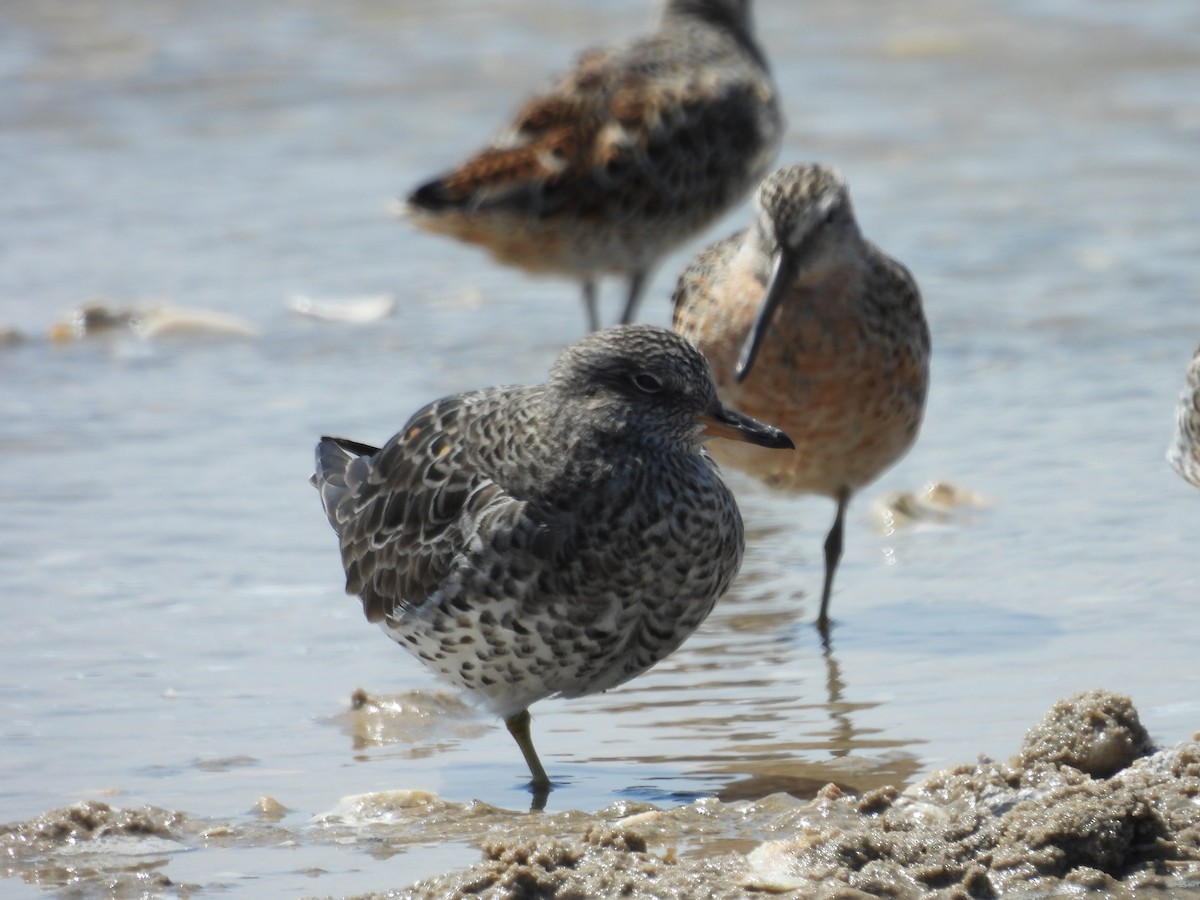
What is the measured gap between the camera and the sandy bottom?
13.9ft

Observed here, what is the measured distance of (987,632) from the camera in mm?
6367

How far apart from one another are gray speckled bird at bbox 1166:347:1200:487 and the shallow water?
31 cm

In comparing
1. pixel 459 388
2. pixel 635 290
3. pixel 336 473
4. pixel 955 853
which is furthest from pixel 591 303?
pixel 955 853

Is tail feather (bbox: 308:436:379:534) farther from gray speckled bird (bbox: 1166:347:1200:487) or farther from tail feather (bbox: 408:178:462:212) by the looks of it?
tail feather (bbox: 408:178:462:212)

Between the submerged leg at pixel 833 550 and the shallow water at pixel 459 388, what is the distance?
10 cm

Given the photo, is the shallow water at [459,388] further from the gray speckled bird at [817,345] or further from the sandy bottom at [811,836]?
the gray speckled bird at [817,345]

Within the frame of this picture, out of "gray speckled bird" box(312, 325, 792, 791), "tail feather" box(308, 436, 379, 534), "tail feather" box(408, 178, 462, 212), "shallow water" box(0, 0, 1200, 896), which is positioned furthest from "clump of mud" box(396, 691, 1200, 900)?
"tail feather" box(408, 178, 462, 212)

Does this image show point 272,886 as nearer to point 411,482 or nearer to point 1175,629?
point 411,482

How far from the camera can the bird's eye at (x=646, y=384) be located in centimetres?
532

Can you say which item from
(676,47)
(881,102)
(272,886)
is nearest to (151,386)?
(676,47)

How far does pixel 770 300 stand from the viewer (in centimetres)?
668

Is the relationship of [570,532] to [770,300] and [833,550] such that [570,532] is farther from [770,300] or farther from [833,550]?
[833,550]

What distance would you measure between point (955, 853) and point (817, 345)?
2786 millimetres

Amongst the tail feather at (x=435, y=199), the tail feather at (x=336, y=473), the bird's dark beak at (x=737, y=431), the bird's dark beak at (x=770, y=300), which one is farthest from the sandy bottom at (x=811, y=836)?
the tail feather at (x=435, y=199)
